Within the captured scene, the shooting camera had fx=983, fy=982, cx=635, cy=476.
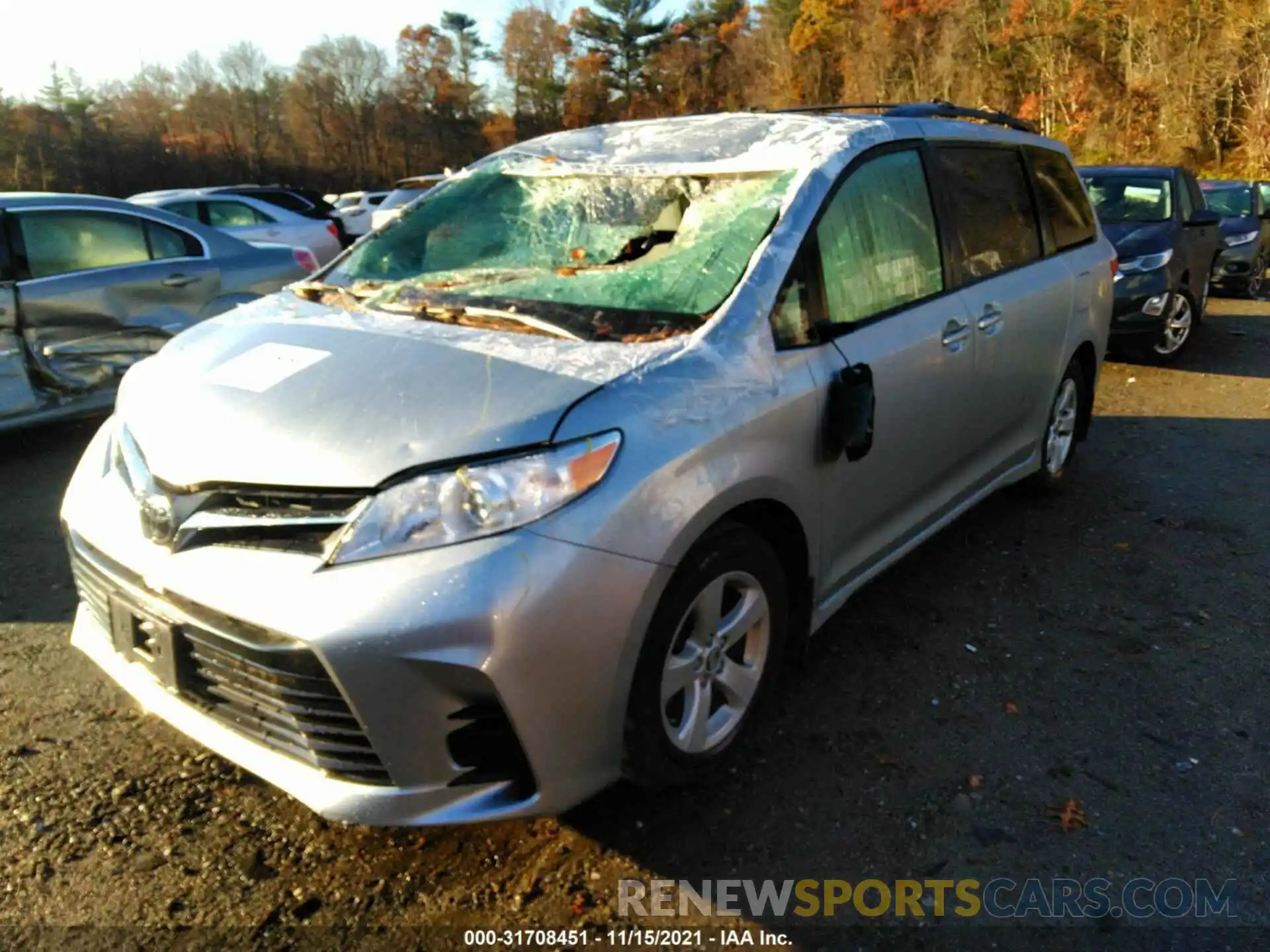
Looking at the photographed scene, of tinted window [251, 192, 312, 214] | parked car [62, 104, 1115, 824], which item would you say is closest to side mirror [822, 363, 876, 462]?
parked car [62, 104, 1115, 824]

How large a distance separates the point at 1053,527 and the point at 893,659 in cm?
→ 171

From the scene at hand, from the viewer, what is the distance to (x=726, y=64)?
5794 cm

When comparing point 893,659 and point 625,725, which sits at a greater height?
point 625,725

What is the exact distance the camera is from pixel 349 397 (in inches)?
92.7

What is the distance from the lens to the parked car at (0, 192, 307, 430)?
532 centimetres

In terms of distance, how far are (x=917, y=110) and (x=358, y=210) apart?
53.7ft

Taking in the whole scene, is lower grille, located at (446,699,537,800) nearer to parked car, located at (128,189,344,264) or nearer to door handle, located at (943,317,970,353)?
door handle, located at (943,317,970,353)

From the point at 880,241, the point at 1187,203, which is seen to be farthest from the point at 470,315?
the point at 1187,203

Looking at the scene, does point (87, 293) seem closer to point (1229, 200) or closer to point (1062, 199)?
point (1062, 199)

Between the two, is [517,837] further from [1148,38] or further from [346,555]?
[1148,38]

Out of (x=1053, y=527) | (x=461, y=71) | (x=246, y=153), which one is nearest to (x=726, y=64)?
(x=461, y=71)

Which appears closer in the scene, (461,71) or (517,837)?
(517,837)

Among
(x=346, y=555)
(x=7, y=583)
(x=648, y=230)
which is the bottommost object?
(x=7, y=583)

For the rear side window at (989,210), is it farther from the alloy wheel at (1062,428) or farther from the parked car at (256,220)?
the parked car at (256,220)
